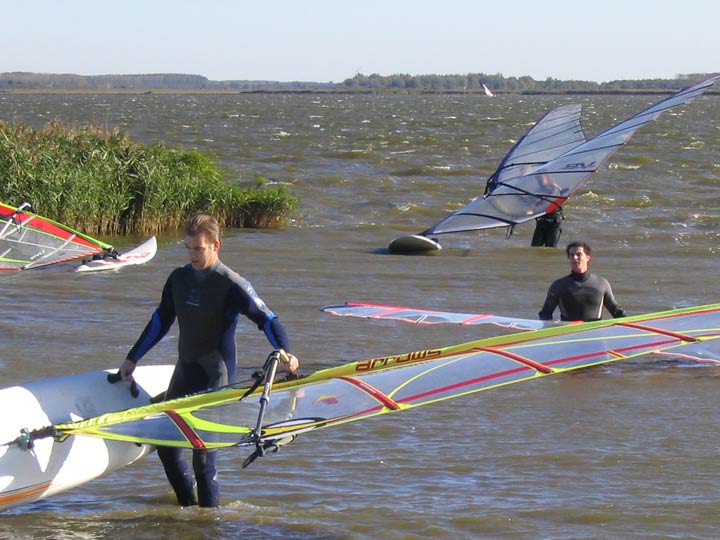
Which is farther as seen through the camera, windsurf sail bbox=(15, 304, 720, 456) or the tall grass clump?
the tall grass clump

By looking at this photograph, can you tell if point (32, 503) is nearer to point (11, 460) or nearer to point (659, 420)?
point (11, 460)

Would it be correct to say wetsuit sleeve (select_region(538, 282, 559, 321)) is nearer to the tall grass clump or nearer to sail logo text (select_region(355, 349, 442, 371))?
sail logo text (select_region(355, 349, 442, 371))

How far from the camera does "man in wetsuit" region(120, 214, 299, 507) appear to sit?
520 centimetres

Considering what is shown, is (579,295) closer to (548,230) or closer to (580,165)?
(580,165)

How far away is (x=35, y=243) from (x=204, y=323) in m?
8.36

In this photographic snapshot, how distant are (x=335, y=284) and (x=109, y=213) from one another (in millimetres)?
4527

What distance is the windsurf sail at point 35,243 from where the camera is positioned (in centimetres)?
1286

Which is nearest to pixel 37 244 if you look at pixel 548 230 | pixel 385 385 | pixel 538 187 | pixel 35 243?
pixel 35 243

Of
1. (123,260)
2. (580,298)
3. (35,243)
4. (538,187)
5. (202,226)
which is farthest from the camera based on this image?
(538,187)

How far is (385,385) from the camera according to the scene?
5152 millimetres

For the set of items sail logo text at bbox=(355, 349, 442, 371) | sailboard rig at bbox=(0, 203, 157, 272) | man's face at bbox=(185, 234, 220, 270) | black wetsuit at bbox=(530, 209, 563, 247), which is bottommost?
sailboard rig at bbox=(0, 203, 157, 272)

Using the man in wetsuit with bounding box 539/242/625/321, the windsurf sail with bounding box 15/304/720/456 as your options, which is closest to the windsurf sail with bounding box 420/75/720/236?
the man in wetsuit with bounding box 539/242/625/321

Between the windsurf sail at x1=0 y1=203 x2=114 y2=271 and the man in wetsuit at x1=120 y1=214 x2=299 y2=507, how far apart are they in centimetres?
783

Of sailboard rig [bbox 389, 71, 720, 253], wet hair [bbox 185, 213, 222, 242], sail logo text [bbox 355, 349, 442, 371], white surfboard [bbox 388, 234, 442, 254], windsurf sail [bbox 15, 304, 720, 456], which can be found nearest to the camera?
windsurf sail [bbox 15, 304, 720, 456]
